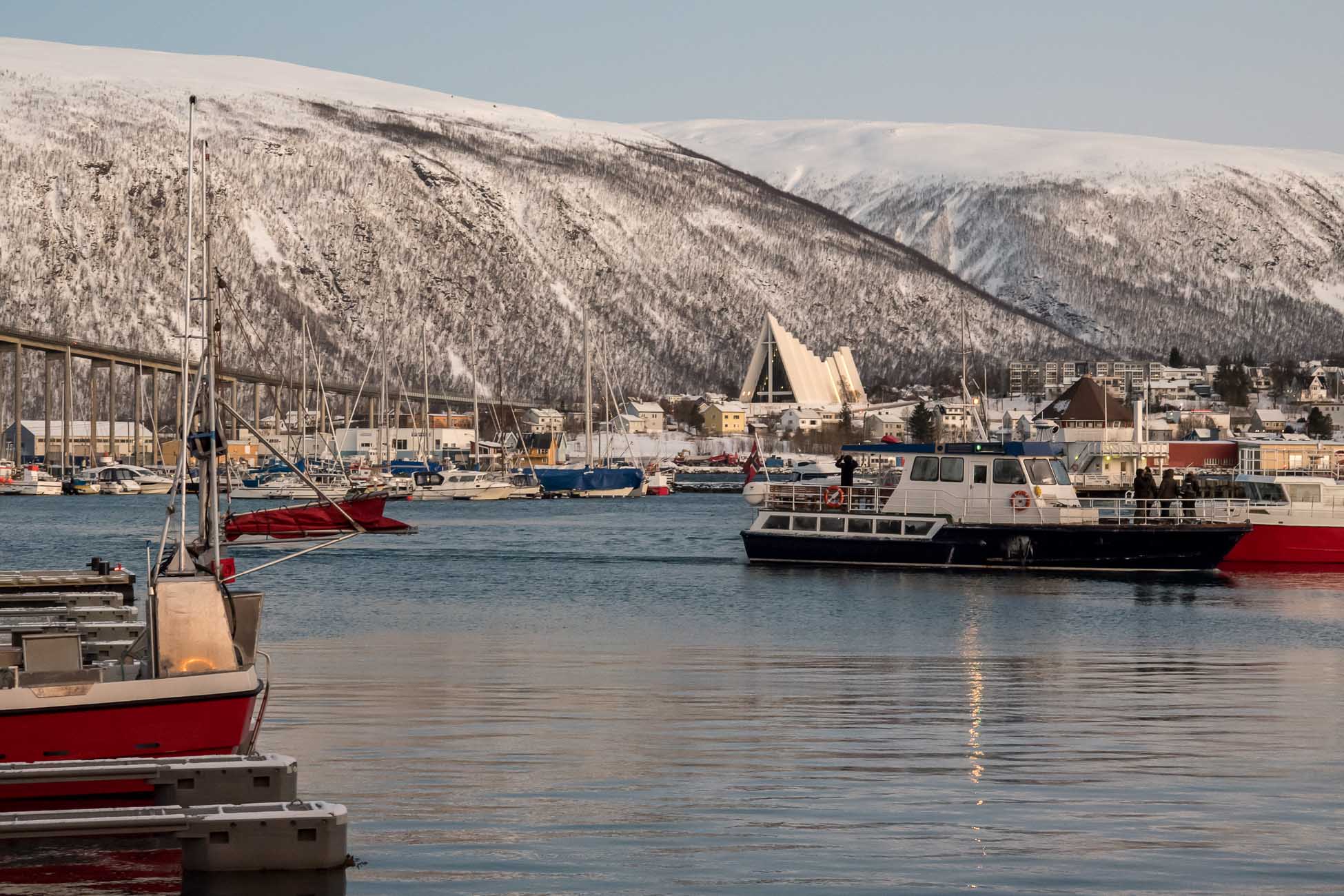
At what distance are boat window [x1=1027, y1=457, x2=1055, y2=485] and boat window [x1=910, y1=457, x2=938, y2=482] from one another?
241 centimetres

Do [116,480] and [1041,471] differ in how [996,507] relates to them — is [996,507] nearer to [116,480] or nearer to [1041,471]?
[1041,471]

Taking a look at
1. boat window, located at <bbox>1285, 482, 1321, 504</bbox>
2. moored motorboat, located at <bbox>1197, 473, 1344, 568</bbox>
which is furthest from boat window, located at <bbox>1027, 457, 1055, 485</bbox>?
boat window, located at <bbox>1285, 482, 1321, 504</bbox>

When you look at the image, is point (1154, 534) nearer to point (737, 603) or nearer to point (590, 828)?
point (737, 603)

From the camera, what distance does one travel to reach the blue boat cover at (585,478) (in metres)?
128

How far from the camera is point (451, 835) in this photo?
14297 mm

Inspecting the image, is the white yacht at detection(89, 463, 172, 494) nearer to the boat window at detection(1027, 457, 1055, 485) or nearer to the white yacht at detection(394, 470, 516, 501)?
the white yacht at detection(394, 470, 516, 501)

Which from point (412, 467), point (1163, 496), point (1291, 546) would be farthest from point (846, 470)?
point (412, 467)

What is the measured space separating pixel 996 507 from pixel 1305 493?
11014 millimetres

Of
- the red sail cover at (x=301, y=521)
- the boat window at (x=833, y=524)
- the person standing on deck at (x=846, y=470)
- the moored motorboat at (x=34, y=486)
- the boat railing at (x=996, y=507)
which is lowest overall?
the moored motorboat at (x=34, y=486)

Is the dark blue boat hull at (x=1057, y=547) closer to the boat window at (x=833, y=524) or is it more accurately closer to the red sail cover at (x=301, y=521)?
the boat window at (x=833, y=524)

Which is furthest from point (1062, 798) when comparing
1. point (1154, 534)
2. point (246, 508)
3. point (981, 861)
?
point (246, 508)

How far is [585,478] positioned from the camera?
129 m

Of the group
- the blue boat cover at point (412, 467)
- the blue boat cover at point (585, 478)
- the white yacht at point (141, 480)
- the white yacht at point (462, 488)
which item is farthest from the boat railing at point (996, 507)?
the white yacht at point (141, 480)

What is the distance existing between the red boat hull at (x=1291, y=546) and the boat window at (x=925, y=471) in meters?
9.73
